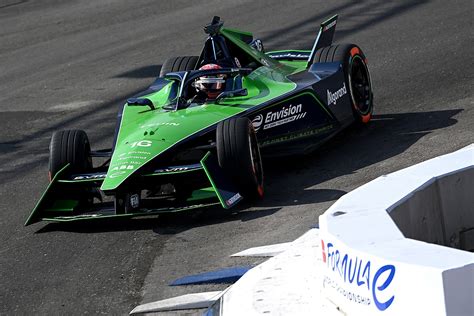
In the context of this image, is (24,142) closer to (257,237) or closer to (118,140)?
(118,140)

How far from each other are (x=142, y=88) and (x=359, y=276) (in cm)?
1046

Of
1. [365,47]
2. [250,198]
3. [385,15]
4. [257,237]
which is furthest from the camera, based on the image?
[385,15]

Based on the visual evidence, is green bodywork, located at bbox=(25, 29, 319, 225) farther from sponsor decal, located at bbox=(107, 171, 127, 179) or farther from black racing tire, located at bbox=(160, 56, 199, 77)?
black racing tire, located at bbox=(160, 56, 199, 77)

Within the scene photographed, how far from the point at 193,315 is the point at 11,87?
962 cm

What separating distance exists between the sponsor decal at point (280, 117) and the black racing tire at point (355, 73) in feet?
3.07

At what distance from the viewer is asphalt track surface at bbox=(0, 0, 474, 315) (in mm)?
7578

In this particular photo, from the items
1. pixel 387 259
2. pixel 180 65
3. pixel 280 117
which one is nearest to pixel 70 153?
pixel 280 117

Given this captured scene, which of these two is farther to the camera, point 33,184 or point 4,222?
point 33,184

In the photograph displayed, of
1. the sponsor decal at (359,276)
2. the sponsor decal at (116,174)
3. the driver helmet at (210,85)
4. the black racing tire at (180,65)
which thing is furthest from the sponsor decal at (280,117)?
the sponsor decal at (359,276)

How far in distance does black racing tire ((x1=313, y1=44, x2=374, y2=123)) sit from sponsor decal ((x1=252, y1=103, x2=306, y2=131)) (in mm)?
936

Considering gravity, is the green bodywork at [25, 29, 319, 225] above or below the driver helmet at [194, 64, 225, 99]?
below

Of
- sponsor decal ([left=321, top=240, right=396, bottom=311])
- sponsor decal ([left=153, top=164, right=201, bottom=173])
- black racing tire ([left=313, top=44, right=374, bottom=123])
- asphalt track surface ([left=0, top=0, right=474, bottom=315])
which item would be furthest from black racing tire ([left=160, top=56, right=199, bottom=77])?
sponsor decal ([left=321, top=240, right=396, bottom=311])

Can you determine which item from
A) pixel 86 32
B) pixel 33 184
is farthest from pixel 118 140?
pixel 86 32

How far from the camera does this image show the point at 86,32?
18.4 m
